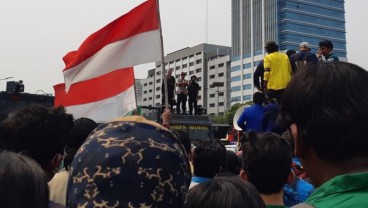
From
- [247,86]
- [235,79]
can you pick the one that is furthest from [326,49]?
[235,79]

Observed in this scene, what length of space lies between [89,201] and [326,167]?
71cm

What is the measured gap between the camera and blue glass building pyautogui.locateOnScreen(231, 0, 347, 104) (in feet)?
367

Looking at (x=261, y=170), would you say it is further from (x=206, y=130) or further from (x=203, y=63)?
(x=203, y=63)

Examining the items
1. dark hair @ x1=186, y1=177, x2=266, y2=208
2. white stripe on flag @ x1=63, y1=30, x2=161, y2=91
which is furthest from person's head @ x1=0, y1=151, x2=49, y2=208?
white stripe on flag @ x1=63, y1=30, x2=161, y2=91

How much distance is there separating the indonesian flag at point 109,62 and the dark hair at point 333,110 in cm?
511

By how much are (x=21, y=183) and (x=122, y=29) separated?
5.79 m

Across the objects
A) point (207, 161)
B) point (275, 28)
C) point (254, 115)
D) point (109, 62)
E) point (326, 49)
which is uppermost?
point (275, 28)

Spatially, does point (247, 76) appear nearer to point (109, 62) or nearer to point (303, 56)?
point (303, 56)

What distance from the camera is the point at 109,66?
684 cm

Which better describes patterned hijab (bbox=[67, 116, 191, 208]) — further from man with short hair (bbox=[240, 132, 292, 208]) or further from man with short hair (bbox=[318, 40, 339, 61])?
man with short hair (bbox=[318, 40, 339, 61])

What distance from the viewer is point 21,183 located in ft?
4.67

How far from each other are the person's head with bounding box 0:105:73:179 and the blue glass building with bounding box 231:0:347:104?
109891 millimetres

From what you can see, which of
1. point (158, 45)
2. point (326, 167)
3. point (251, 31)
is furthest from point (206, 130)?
point (251, 31)

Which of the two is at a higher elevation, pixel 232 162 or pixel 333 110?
pixel 333 110
